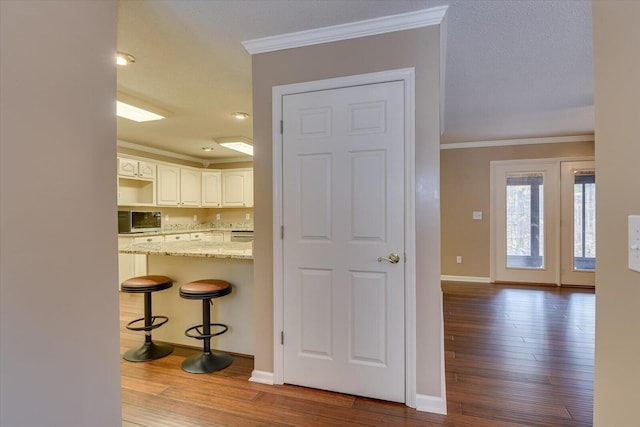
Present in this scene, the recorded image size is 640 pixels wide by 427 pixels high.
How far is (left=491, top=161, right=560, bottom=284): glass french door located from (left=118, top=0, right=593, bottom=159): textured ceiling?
1.14 metres

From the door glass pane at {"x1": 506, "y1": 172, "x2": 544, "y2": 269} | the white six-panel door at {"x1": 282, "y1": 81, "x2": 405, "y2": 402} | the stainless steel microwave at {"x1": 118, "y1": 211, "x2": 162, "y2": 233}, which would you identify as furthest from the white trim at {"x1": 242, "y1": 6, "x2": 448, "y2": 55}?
the door glass pane at {"x1": 506, "y1": 172, "x2": 544, "y2": 269}

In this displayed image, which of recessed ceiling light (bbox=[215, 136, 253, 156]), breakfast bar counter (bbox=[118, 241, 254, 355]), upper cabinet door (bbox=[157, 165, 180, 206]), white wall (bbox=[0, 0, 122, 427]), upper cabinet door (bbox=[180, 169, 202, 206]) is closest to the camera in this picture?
white wall (bbox=[0, 0, 122, 427])

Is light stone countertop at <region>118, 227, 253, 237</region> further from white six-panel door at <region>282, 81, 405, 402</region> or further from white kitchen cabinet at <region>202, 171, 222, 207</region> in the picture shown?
white six-panel door at <region>282, 81, 405, 402</region>

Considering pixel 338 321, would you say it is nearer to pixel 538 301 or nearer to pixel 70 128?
pixel 70 128

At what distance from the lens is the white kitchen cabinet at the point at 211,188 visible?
691 cm

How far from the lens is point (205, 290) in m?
2.54

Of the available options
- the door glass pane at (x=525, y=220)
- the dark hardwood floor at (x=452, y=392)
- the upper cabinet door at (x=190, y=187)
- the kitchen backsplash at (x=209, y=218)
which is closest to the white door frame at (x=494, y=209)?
the door glass pane at (x=525, y=220)

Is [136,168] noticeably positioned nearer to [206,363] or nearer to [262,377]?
[206,363]

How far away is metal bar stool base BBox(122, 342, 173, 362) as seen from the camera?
275 cm

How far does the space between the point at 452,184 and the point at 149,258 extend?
4.82m

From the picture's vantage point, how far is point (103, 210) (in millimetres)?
1468

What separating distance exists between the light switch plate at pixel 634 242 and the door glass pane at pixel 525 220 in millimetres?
5231

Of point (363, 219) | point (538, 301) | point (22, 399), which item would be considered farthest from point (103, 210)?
point (538, 301)

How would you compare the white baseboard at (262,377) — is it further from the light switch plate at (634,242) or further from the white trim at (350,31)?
the white trim at (350,31)
